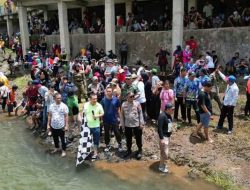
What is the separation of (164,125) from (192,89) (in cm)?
269

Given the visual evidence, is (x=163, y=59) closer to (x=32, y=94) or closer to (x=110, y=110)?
(x=32, y=94)

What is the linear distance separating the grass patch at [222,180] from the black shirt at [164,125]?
1477mm

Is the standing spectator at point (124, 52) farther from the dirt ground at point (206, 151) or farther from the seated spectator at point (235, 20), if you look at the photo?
the dirt ground at point (206, 151)

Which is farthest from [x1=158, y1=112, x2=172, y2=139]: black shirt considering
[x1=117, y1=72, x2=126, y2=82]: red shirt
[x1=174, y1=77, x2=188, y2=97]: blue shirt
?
[x1=117, y1=72, x2=126, y2=82]: red shirt

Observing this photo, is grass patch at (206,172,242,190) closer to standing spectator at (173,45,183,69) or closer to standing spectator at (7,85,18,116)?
standing spectator at (173,45,183,69)

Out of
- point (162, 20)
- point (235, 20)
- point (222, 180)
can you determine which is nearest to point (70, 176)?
point (222, 180)

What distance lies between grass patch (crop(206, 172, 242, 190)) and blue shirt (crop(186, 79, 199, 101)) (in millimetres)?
2983

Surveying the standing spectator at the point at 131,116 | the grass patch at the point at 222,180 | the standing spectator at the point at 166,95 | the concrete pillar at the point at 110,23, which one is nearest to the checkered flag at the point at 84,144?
the standing spectator at the point at 131,116

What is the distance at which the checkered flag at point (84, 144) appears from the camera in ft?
32.7

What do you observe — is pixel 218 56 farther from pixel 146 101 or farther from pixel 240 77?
pixel 146 101

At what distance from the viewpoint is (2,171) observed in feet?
32.2

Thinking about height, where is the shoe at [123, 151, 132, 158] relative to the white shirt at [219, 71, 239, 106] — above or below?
below

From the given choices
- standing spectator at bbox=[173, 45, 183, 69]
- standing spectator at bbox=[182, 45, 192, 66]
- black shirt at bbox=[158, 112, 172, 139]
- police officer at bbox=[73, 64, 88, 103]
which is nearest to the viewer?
black shirt at bbox=[158, 112, 172, 139]

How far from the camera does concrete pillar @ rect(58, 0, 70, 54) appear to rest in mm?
22969
